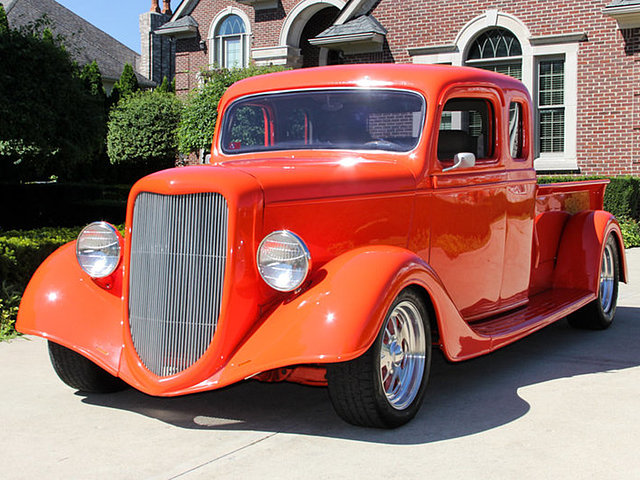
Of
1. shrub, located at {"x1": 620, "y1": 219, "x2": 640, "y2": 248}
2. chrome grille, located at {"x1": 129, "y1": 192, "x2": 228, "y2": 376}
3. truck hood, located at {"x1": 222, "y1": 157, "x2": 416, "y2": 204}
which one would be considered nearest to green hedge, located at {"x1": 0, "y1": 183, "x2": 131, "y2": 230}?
shrub, located at {"x1": 620, "y1": 219, "x2": 640, "y2": 248}

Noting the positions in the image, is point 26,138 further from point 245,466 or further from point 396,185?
point 245,466

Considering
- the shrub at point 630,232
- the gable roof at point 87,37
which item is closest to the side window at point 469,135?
the shrub at point 630,232

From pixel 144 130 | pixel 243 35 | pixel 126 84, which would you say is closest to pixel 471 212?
pixel 243 35

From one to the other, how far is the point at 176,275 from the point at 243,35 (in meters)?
18.5

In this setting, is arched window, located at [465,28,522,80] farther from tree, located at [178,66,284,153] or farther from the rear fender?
the rear fender

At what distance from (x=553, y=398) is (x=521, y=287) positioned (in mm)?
1336

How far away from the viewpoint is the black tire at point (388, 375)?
3908 mm

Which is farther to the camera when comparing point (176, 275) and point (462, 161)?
point (462, 161)

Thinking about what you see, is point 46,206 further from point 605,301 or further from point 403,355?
point 403,355

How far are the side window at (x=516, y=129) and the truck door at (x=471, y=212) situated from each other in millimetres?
359

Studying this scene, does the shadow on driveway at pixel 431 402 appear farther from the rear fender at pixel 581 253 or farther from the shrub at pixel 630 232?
the shrub at pixel 630 232

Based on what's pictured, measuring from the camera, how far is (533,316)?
5566mm

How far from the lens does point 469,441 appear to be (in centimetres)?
391

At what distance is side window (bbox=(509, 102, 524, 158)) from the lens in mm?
5945
